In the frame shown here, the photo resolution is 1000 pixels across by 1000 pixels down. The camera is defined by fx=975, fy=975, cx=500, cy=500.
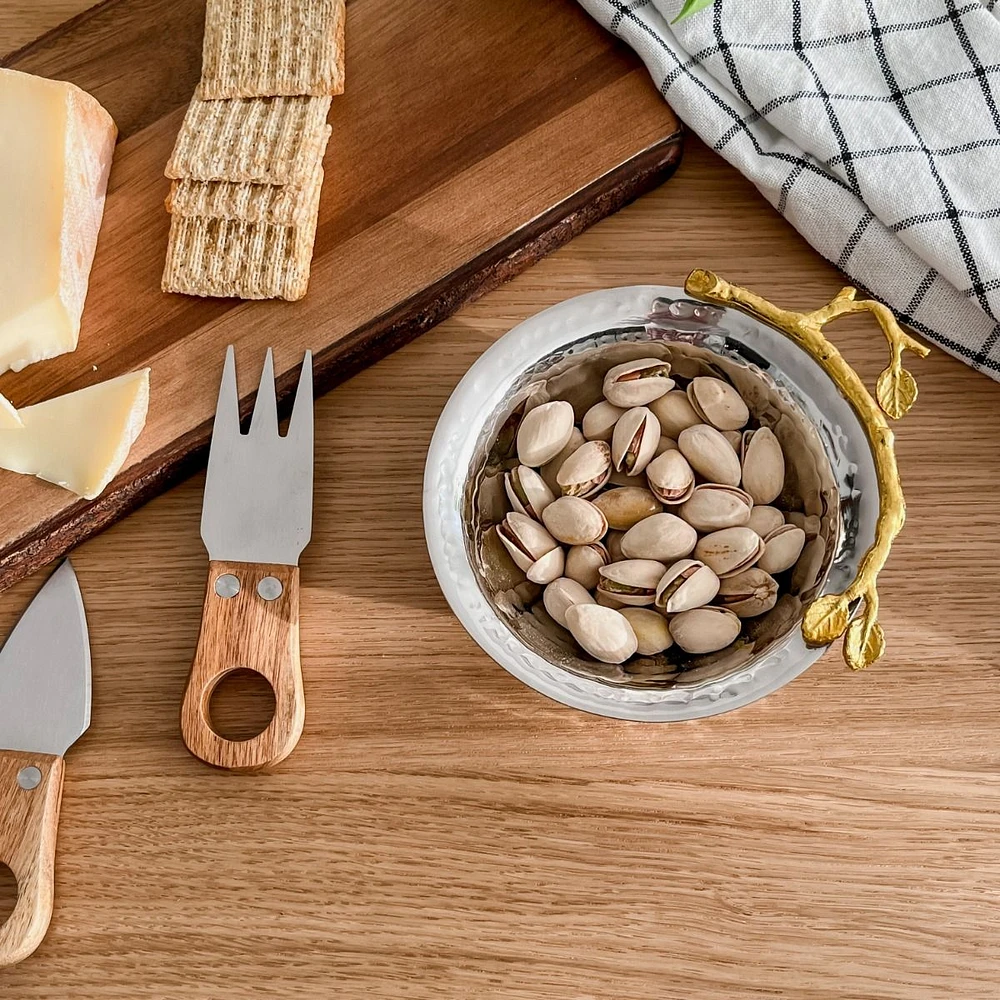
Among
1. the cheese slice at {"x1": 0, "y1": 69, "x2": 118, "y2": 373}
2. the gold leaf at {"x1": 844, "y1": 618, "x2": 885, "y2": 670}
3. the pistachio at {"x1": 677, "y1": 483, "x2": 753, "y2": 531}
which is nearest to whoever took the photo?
the gold leaf at {"x1": 844, "y1": 618, "x2": 885, "y2": 670}

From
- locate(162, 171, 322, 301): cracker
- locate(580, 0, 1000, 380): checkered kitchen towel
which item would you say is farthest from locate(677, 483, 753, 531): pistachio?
locate(162, 171, 322, 301): cracker

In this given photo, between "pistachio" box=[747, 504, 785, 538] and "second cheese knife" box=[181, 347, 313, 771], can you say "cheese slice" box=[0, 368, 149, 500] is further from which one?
"pistachio" box=[747, 504, 785, 538]

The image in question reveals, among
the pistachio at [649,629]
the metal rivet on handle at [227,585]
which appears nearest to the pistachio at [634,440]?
the pistachio at [649,629]

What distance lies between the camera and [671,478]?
0.69 meters

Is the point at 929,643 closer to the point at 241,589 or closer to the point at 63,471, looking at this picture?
the point at 241,589

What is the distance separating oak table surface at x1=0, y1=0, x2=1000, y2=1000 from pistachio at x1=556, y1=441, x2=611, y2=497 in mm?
172

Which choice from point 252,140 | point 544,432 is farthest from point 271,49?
point 544,432

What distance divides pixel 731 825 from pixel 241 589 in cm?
43

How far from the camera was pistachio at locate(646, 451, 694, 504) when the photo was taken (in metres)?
0.69

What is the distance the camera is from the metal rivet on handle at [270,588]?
2.53ft

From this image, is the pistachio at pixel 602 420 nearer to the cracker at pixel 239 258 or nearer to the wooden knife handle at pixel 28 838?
the cracker at pixel 239 258

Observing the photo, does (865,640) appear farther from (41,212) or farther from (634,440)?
(41,212)

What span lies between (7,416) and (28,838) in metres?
0.33

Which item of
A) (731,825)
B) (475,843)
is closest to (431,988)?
(475,843)
